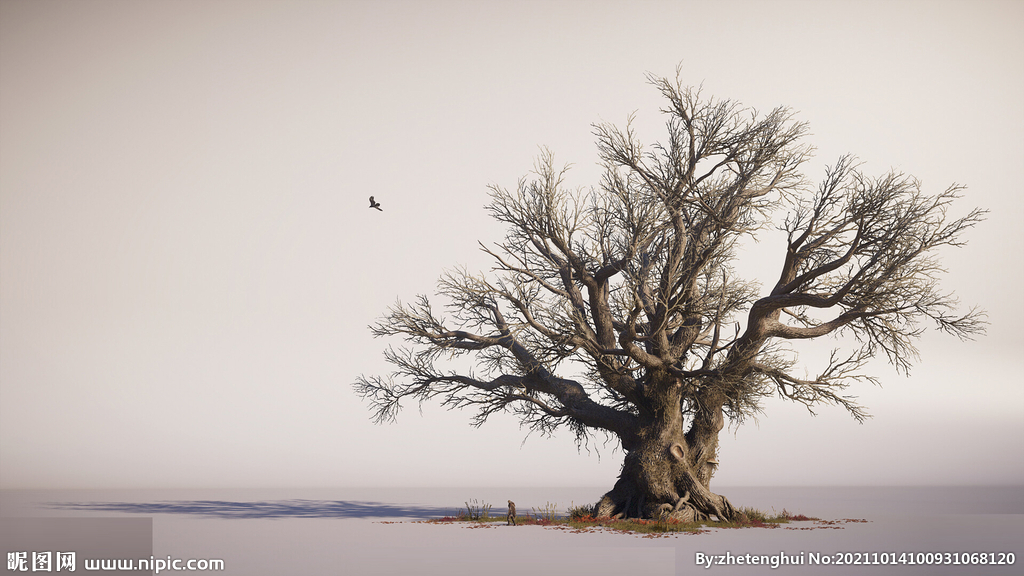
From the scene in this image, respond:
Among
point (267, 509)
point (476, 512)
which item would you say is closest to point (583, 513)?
point (476, 512)

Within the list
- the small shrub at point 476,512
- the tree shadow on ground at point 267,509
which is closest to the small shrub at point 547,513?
the small shrub at point 476,512

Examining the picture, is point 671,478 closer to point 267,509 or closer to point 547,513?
point 547,513

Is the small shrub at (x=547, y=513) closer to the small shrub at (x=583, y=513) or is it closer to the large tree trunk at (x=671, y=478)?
the small shrub at (x=583, y=513)

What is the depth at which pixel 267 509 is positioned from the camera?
2947 cm

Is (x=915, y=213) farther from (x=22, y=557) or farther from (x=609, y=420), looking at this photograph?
(x=22, y=557)

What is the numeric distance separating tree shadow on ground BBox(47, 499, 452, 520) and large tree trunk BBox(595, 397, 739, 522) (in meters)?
6.35

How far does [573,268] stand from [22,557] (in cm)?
1620

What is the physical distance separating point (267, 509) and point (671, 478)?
14.5 metres

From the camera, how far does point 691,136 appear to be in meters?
25.2

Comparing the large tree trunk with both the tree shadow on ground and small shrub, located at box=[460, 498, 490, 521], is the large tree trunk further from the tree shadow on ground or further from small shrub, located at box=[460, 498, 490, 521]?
the tree shadow on ground

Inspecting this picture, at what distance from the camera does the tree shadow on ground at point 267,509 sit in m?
27.0

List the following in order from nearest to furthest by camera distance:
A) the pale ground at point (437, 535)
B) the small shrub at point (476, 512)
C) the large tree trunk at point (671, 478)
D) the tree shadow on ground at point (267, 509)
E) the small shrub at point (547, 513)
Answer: the pale ground at point (437, 535) < the large tree trunk at point (671, 478) < the small shrub at point (547, 513) < the small shrub at point (476, 512) < the tree shadow on ground at point (267, 509)

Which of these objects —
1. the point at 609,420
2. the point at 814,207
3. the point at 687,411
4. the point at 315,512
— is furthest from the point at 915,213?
the point at 315,512

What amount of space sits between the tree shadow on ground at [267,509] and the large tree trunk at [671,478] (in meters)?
6.35
